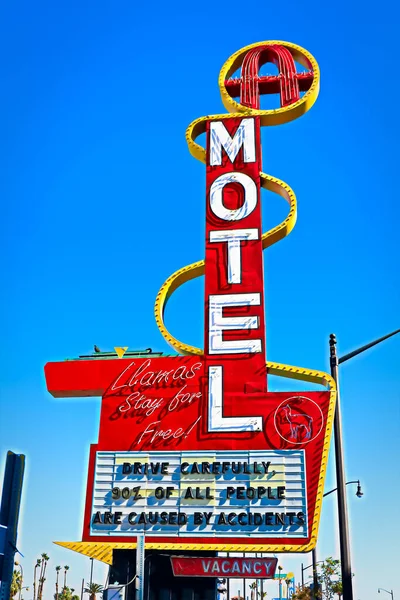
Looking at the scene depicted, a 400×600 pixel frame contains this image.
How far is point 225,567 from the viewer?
19469mm

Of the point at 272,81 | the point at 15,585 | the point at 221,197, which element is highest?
the point at 272,81

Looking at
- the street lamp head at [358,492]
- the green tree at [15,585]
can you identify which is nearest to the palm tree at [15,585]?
the green tree at [15,585]

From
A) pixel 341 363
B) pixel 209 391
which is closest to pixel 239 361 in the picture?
pixel 209 391

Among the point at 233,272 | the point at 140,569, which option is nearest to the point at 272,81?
the point at 233,272

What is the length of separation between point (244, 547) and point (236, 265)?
9329 mm

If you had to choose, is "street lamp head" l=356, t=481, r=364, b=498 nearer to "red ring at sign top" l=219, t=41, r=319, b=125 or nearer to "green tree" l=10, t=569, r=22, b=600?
"red ring at sign top" l=219, t=41, r=319, b=125

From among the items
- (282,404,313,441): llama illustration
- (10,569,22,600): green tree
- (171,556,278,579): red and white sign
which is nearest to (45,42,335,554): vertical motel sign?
(282,404,313,441): llama illustration

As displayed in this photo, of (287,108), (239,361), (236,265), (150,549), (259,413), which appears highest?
(287,108)

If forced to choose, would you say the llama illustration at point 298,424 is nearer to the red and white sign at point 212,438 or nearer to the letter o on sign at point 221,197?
the red and white sign at point 212,438

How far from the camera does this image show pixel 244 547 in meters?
19.1

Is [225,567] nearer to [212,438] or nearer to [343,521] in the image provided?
[212,438]

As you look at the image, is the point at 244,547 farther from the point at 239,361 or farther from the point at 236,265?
the point at 236,265

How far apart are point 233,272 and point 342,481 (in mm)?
9775

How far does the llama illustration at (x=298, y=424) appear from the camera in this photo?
20484 mm
